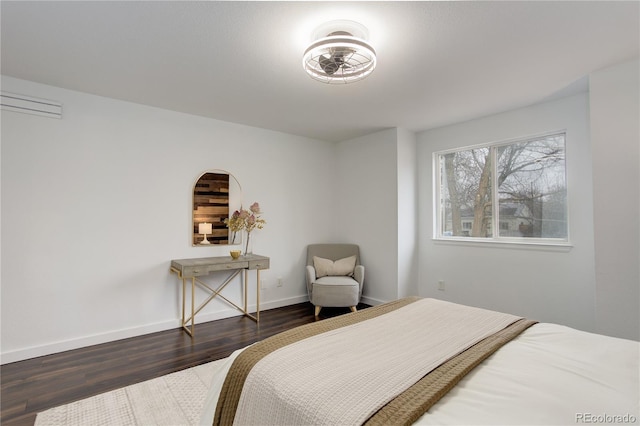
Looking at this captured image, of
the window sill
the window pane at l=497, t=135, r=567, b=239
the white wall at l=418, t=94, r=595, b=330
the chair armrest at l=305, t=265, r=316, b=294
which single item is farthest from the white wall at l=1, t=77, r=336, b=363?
the window pane at l=497, t=135, r=567, b=239

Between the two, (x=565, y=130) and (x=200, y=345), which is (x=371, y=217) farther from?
(x=200, y=345)

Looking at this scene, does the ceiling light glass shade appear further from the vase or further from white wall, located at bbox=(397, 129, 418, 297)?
the vase

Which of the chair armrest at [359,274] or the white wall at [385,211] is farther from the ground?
the white wall at [385,211]

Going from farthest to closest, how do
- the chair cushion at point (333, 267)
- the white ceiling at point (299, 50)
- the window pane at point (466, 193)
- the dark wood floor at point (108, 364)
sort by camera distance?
A: the chair cushion at point (333, 267)
the window pane at point (466, 193)
the dark wood floor at point (108, 364)
the white ceiling at point (299, 50)

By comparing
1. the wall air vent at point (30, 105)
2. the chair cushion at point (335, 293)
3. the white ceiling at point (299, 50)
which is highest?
the white ceiling at point (299, 50)

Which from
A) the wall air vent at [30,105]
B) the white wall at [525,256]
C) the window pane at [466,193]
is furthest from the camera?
the window pane at [466,193]

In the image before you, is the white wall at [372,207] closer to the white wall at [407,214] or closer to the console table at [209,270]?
the white wall at [407,214]

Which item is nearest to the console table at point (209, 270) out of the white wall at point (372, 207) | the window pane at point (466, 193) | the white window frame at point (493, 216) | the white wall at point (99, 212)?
the white wall at point (99, 212)

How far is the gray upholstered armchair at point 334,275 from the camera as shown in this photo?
3947mm

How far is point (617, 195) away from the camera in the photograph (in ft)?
8.12

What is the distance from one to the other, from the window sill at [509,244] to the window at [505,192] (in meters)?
0.07

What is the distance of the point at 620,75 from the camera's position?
247 centimetres

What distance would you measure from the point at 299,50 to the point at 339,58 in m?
0.31

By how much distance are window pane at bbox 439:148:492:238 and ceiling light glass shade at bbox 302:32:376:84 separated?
2.37m
